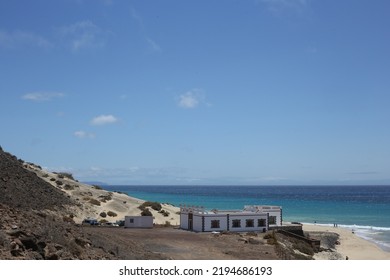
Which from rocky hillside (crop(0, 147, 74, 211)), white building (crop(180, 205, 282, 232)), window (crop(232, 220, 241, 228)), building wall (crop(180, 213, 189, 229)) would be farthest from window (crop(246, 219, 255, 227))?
rocky hillside (crop(0, 147, 74, 211))

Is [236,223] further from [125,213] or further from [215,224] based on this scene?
[125,213]

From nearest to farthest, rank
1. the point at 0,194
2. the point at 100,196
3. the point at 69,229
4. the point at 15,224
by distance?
the point at 15,224, the point at 69,229, the point at 0,194, the point at 100,196

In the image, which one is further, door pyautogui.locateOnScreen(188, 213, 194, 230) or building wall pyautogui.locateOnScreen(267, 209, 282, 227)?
building wall pyautogui.locateOnScreen(267, 209, 282, 227)

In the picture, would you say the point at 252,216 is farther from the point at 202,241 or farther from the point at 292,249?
the point at 202,241

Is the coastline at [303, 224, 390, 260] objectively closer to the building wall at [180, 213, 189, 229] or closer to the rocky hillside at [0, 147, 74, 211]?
the building wall at [180, 213, 189, 229]

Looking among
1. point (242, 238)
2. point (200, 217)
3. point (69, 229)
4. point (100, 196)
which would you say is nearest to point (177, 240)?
point (242, 238)

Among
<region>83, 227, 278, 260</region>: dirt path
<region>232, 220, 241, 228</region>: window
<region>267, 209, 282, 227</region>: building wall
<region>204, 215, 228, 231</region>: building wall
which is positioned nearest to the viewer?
<region>83, 227, 278, 260</region>: dirt path

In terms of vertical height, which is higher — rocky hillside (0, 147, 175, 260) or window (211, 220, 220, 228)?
rocky hillside (0, 147, 175, 260)

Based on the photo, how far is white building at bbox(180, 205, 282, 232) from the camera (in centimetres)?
5228

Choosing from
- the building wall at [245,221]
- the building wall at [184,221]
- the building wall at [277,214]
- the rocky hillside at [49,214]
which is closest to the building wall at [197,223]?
the building wall at [184,221]
